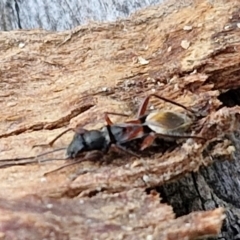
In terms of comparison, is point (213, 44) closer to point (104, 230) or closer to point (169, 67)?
point (169, 67)

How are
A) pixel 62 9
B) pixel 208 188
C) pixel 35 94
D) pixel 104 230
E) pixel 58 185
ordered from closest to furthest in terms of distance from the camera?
pixel 104 230 → pixel 58 185 → pixel 208 188 → pixel 35 94 → pixel 62 9

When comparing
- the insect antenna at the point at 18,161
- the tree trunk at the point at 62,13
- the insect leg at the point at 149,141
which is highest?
the tree trunk at the point at 62,13

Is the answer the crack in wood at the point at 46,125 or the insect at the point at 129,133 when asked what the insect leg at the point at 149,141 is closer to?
the insect at the point at 129,133

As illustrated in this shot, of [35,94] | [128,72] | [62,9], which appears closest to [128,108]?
[128,72]

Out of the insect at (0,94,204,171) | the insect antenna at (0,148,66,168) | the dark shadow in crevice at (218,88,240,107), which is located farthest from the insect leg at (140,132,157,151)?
the dark shadow in crevice at (218,88,240,107)

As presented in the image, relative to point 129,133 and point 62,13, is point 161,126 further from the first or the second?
point 62,13

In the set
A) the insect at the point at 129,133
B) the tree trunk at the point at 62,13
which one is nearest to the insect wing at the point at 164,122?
the insect at the point at 129,133

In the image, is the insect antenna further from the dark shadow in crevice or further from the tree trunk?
the tree trunk

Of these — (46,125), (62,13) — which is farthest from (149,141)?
(62,13)

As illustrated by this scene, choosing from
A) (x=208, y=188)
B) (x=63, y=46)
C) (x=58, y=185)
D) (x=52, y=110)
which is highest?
(x=63, y=46)
